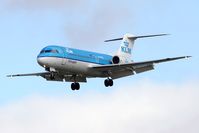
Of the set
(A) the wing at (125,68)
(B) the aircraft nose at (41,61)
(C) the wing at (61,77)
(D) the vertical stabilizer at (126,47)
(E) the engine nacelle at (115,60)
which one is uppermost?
(D) the vertical stabilizer at (126,47)

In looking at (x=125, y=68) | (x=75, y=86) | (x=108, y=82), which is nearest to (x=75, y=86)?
(x=75, y=86)

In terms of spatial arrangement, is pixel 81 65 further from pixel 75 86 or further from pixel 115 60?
pixel 115 60

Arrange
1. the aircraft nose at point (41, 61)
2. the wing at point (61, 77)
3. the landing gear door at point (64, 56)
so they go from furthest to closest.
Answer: the wing at point (61, 77), the landing gear door at point (64, 56), the aircraft nose at point (41, 61)

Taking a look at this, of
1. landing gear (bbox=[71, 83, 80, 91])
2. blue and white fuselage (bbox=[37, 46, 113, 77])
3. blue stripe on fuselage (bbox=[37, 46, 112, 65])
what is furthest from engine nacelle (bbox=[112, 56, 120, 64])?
landing gear (bbox=[71, 83, 80, 91])

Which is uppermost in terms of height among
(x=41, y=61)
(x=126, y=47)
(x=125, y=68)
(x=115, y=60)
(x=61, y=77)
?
(x=126, y=47)

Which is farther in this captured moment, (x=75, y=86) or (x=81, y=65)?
(x=75, y=86)

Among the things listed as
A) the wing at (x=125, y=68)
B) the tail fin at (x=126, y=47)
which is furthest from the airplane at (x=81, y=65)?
the tail fin at (x=126, y=47)

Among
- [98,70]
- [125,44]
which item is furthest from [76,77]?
[125,44]

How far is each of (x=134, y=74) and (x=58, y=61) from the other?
7.15 m

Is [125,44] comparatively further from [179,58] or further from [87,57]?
[179,58]

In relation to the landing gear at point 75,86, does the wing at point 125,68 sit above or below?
above

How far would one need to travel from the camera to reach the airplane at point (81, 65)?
6919cm

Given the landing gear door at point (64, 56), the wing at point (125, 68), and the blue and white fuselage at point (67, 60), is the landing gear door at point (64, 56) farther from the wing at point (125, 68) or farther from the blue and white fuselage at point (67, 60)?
the wing at point (125, 68)

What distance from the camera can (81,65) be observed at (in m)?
70.2
